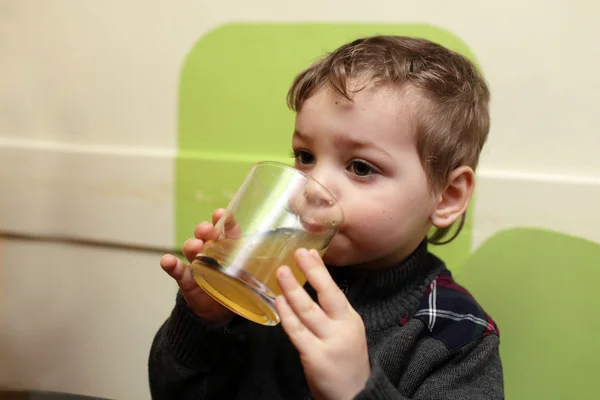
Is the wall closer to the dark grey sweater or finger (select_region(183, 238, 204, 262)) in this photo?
the dark grey sweater

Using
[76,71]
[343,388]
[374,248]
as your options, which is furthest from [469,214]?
[76,71]

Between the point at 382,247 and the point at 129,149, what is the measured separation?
27.0 inches

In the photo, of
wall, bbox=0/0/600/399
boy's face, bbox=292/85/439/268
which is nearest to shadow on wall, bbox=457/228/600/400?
wall, bbox=0/0/600/399

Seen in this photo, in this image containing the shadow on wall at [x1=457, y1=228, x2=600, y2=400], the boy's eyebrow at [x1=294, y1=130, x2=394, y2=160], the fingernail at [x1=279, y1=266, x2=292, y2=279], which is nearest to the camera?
the fingernail at [x1=279, y1=266, x2=292, y2=279]

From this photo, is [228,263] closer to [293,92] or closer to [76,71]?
[293,92]

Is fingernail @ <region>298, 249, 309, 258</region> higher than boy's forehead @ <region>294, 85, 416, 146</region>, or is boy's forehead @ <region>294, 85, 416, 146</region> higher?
boy's forehead @ <region>294, 85, 416, 146</region>

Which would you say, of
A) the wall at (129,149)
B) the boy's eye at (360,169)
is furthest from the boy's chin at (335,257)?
the wall at (129,149)

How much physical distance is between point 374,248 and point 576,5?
0.54 metres

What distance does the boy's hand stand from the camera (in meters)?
0.56

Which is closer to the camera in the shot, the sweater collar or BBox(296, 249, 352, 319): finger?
BBox(296, 249, 352, 319): finger

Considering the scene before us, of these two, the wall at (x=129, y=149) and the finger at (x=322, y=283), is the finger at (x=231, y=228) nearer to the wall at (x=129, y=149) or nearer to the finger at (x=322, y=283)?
the finger at (x=322, y=283)

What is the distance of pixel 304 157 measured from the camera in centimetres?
74

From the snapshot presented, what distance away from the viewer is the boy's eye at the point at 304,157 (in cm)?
73

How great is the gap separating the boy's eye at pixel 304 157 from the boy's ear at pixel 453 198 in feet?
0.60
